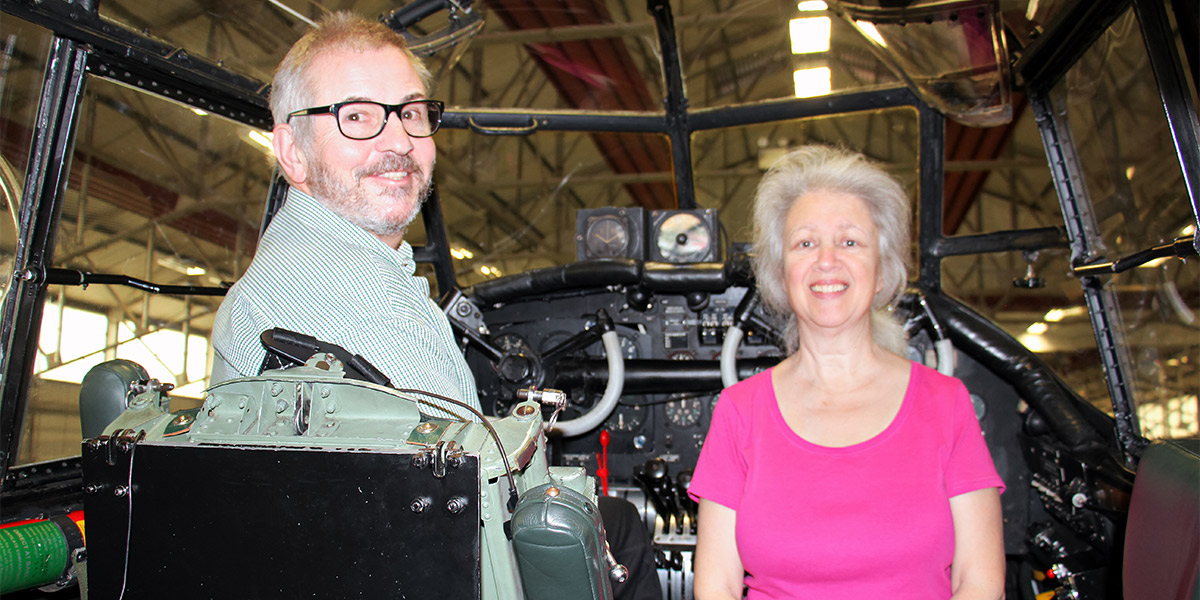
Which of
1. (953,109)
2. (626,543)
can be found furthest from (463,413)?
→ (953,109)

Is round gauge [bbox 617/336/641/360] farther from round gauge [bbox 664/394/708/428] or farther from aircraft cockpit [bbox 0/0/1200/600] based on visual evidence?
round gauge [bbox 664/394/708/428]

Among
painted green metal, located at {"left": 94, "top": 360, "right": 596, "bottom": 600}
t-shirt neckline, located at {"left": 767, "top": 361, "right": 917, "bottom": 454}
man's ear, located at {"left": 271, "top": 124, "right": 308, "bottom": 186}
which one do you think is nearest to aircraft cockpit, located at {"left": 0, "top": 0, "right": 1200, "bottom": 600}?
painted green metal, located at {"left": 94, "top": 360, "right": 596, "bottom": 600}

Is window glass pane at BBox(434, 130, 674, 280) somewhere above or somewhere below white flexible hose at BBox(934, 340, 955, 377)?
above

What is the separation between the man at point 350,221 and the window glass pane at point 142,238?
3.09ft

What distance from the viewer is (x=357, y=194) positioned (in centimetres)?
142

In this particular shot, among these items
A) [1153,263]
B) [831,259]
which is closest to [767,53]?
[1153,263]

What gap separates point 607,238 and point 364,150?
201 cm

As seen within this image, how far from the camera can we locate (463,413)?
141cm

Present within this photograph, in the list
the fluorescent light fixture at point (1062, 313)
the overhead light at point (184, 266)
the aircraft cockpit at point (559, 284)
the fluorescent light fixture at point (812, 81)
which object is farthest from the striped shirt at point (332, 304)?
the fluorescent light fixture at point (1062, 313)

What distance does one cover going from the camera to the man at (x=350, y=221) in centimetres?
128

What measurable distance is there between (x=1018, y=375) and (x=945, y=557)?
1.75 metres

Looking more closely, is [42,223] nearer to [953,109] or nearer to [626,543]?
[626,543]

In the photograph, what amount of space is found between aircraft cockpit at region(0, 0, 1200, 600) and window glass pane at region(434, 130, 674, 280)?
2cm

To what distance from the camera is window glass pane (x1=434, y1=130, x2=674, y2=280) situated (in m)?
3.70
